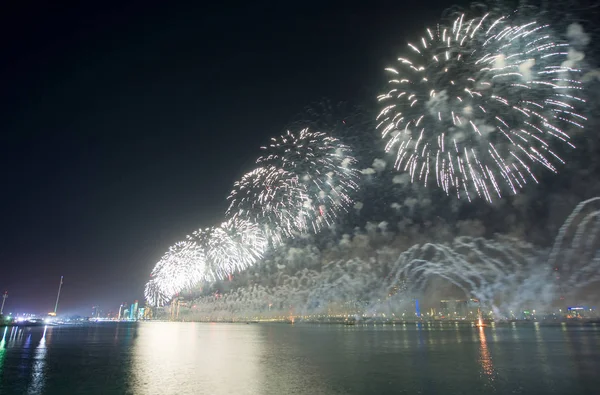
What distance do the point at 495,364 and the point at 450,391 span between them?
725 centimetres

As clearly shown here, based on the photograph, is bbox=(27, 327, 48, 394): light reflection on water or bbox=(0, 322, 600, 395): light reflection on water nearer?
bbox=(0, 322, 600, 395): light reflection on water

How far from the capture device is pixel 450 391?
1067cm

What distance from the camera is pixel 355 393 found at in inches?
413

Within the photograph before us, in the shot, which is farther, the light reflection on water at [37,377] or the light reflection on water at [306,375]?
the light reflection on water at [37,377]

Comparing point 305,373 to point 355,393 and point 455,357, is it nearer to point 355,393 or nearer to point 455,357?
point 355,393

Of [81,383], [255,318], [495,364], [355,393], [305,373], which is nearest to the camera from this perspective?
[355,393]

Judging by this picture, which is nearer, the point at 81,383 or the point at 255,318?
the point at 81,383

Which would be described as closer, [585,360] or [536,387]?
[536,387]

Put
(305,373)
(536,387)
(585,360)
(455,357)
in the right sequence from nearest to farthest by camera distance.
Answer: (536,387)
(305,373)
(585,360)
(455,357)

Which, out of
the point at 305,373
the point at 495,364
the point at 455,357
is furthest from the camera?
the point at 455,357

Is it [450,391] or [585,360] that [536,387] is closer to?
[450,391]

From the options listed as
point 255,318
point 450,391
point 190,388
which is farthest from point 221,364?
point 255,318

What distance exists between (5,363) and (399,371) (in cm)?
1847

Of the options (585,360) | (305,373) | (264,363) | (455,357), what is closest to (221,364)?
(264,363)
